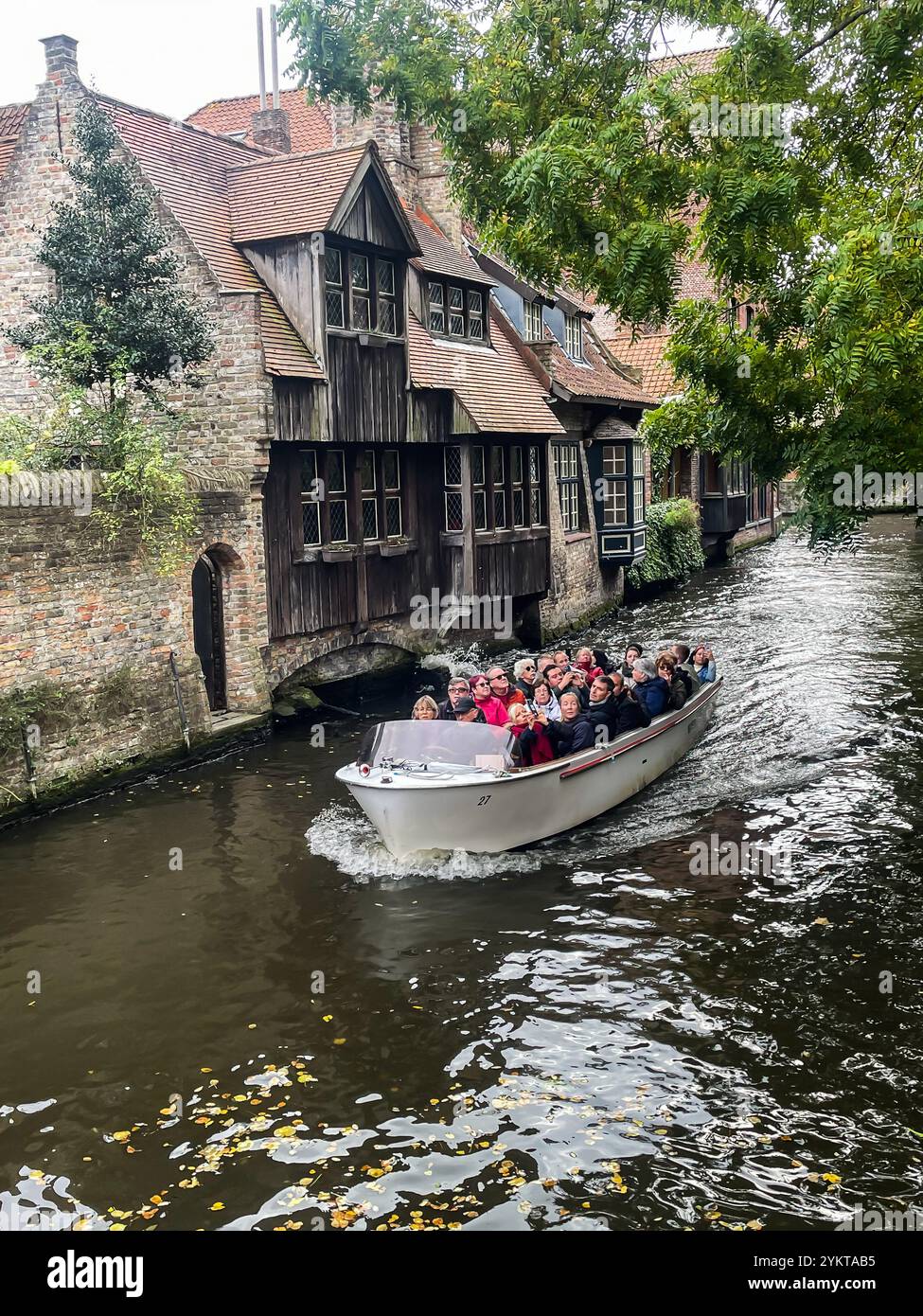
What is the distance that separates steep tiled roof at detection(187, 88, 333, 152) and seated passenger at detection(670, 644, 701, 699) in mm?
14205

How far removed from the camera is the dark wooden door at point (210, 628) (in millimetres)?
→ 17562

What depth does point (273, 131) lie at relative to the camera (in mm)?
24734

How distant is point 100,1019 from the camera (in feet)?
30.5

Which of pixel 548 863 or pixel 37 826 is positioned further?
pixel 37 826

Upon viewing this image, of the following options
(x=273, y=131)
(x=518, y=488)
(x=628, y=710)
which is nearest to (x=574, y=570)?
(x=518, y=488)

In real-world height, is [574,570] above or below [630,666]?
above

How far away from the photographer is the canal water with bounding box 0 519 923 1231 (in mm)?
7137

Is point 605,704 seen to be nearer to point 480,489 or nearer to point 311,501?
point 311,501

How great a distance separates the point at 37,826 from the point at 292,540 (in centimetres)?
620

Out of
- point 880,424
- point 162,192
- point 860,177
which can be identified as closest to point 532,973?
point 880,424

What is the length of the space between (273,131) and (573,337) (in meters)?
8.53

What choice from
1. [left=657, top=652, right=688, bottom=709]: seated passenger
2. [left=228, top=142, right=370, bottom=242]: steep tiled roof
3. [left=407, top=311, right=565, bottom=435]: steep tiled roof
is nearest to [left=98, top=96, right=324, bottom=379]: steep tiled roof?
[left=228, top=142, right=370, bottom=242]: steep tiled roof

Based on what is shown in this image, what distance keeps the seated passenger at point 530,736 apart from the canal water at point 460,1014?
3.17 feet
